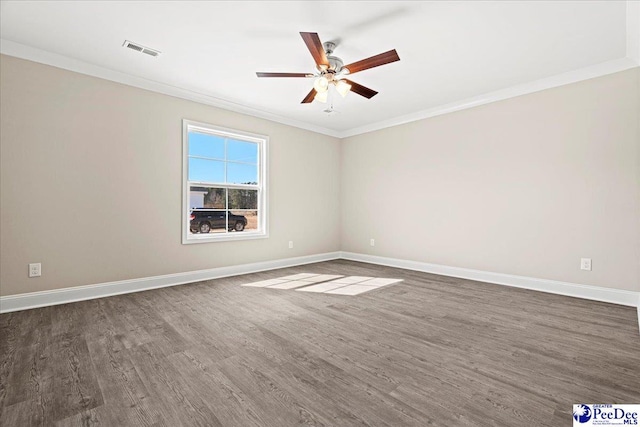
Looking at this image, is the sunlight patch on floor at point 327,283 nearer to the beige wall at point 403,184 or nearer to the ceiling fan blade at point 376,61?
the beige wall at point 403,184

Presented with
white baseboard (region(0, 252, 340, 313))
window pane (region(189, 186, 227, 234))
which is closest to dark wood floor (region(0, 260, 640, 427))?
white baseboard (region(0, 252, 340, 313))

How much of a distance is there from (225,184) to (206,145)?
0.64m

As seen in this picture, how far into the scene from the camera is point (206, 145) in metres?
4.53

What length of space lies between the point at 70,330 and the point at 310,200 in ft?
13.2

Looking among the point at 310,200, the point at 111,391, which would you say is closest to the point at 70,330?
the point at 111,391

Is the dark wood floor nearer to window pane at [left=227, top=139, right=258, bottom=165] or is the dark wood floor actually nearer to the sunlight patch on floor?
the sunlight patch on floor

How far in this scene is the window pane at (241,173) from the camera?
4.78 metres

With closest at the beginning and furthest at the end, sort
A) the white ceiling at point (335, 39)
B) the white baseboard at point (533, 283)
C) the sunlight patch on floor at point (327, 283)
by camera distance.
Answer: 1. the white ceiling at point (335, 39)
2. the white baseboard at point (533, 283)
3. the sunlight patch on floor at point (327, 283)

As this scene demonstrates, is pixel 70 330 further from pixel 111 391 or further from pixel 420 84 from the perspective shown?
pixel 420 84

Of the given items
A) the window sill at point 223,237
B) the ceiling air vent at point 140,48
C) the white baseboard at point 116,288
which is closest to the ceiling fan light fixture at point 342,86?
the ceiling air vent at point 140,48

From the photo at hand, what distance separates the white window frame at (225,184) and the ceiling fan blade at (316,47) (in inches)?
91.3

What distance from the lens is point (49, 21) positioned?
8.71 feet

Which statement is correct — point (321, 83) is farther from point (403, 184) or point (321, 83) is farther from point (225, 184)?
point (403, 184)

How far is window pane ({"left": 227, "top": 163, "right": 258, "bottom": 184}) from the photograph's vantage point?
4777 millimetres
